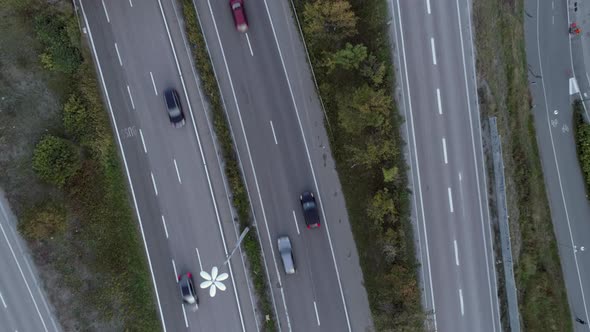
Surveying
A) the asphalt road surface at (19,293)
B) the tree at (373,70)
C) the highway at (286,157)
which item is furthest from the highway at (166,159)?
the tree at (373,70)

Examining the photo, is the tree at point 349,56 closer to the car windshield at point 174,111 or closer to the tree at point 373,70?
the tree at point 373,70

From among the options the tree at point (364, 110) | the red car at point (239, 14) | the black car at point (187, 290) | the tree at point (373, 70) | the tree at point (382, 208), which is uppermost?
the red car at point (239, 14)

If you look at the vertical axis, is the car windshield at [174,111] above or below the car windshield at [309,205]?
above

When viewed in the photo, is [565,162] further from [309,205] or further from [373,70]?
[309,205]

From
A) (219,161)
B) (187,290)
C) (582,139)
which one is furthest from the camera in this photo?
(582,139)

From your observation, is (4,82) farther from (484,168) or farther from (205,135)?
(484,168)

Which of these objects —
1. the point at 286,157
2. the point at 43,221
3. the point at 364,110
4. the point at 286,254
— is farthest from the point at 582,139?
the point at 43,221

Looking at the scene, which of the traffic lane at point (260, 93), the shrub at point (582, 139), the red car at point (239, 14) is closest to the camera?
the red car at point (239, 14)
